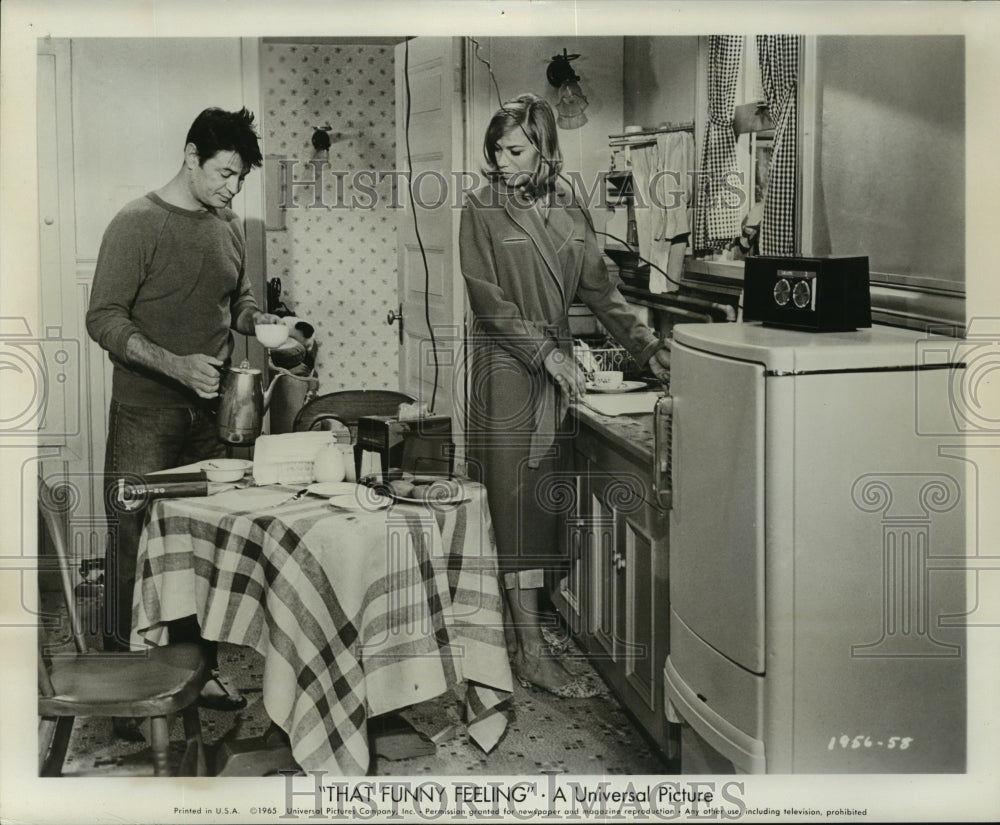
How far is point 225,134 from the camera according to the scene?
244 cm

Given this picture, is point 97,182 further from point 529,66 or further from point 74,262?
point 529,66

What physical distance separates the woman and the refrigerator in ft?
1.07

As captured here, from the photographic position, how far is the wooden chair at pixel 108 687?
2.37 metres

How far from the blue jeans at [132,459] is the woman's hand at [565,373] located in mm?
828

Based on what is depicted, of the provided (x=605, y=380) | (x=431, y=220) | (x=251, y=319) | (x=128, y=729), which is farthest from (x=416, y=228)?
(x=128, y=729)

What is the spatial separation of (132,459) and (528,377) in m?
0.98

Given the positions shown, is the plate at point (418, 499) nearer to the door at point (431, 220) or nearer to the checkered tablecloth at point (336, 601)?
the checkered tablecloth at point (336, 601)

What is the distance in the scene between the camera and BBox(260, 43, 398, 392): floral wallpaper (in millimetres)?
2430

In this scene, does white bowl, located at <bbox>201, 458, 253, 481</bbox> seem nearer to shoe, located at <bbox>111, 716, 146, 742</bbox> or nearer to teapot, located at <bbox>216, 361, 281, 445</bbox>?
teapot, located at <bbox>216, 361, 281, 445</bbox>

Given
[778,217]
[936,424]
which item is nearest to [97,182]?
[778,217]

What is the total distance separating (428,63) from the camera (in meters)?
2.43

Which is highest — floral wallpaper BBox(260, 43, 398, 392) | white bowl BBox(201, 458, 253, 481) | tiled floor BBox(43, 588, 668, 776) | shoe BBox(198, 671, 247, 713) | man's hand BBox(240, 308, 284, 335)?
floral wallpaper BBox(260, 43, 398, 392)

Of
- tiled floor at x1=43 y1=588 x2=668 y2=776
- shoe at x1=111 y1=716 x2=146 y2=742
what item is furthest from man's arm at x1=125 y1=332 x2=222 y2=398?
shoe at x1=111 y1=716 x2=146 y2=742

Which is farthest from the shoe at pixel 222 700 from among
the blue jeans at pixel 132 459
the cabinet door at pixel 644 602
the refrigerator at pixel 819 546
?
the refrigerator at pixel 819 546
